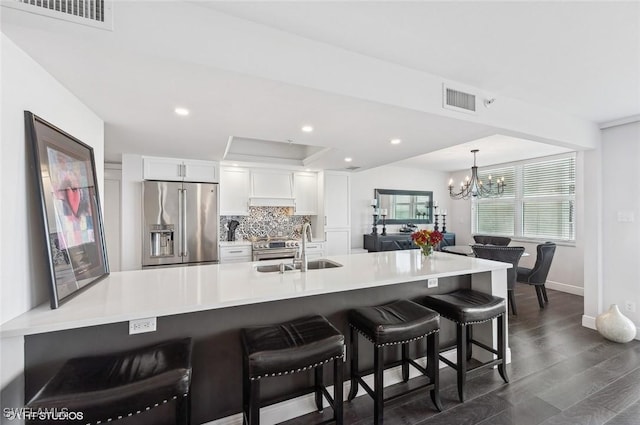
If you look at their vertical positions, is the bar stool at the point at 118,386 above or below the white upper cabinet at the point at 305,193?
below

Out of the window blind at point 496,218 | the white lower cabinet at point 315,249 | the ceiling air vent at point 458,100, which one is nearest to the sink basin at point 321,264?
the ceiling air vent at point 458,100

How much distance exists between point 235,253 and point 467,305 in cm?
326

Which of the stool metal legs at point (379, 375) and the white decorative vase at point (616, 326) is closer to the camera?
the stool metal legs at point (379, 375)

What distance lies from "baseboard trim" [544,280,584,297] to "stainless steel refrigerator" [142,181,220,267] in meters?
5.83

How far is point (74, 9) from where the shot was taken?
1.18 m

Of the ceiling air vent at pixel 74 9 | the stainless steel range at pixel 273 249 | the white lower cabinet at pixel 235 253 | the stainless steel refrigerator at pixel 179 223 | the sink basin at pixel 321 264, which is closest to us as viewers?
the ceiling air vent at pixel 74 9

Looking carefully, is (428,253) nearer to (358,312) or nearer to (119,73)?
(358,312)

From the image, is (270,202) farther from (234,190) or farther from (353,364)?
(353,364)

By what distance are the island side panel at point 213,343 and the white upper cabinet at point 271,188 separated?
2888 millimetres

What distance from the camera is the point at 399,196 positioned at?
6.37 meters

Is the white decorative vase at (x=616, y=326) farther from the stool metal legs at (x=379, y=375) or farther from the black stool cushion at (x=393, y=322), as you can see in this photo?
the black stool cushion at (x=393, y=322)

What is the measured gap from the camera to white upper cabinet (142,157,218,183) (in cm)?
370

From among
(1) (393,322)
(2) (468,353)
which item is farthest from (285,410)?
(2) (468,353)

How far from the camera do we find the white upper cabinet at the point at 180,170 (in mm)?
3699
